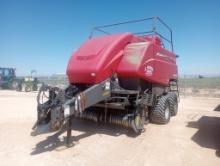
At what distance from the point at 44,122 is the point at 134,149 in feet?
6.74

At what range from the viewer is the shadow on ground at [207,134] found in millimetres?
5402

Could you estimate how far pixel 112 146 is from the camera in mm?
5242

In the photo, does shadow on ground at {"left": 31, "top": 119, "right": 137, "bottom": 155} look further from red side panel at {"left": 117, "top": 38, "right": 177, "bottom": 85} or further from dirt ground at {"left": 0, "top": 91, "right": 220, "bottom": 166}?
red side panel at {"left": 117, "top": 38, "right": 177, "bottom": 85}

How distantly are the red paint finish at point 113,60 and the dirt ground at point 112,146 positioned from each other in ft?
4.93

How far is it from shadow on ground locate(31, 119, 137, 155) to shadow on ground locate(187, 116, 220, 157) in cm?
166

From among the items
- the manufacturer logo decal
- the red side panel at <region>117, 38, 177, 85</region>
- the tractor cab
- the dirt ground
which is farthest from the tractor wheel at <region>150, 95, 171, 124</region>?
the tractor cab

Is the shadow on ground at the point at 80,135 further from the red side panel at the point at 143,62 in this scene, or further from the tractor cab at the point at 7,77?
the tractor cab at the point at 7,77

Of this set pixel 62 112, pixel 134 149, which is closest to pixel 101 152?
pixel 134 149

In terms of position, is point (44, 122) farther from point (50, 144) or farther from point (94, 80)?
point (94, 80)

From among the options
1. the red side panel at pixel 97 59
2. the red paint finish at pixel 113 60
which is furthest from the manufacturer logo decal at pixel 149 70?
the red side panel at pixel 97 59

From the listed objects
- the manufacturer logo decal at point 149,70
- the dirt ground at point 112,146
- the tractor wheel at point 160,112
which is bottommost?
the dirt ground at point 112,146

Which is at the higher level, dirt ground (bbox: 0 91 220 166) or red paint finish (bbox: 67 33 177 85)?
red paint finish (bbox: 67 33 177 85)

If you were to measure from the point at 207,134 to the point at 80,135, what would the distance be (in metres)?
3.44

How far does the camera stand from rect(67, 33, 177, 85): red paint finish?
18.7 ft
